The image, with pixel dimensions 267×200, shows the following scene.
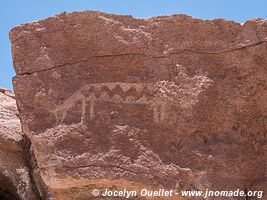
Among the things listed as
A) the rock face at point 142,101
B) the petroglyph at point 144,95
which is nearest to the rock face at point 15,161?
the rock face at point 142,101

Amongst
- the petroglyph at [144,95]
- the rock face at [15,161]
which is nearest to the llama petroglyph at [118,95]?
the petroglyph at [144,95]

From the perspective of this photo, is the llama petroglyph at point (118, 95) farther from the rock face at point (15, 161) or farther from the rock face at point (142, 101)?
the rock face at point (15, 161)

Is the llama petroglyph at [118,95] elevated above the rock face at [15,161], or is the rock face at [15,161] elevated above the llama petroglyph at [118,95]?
the llama petroglyph at [118,95]

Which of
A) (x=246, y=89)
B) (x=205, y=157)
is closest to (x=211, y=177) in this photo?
(x=205, y=157)

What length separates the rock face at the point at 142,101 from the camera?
2361mm

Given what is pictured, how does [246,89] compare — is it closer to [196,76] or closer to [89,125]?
[196,76]

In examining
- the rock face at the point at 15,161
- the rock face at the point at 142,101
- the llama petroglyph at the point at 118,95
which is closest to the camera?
the rock face at the point at 142,101

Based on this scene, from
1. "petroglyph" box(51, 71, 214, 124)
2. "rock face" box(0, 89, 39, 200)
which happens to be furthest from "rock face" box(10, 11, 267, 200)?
"rock face" box(0, 89, 39, 200)

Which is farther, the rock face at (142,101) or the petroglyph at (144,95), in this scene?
the petroglyph at (144,95)

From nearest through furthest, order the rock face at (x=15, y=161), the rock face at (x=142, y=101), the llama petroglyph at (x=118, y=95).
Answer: the rock face at (x=142, y=101) → the llama petroglyph at (x=118, y=95) → the rock face at (x=15, y=161)

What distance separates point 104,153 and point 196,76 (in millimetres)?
657

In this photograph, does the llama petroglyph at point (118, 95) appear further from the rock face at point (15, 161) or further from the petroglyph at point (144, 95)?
the rock face at point (15, 161)

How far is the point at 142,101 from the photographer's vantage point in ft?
8.15

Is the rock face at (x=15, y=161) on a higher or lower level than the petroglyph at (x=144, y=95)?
lower
